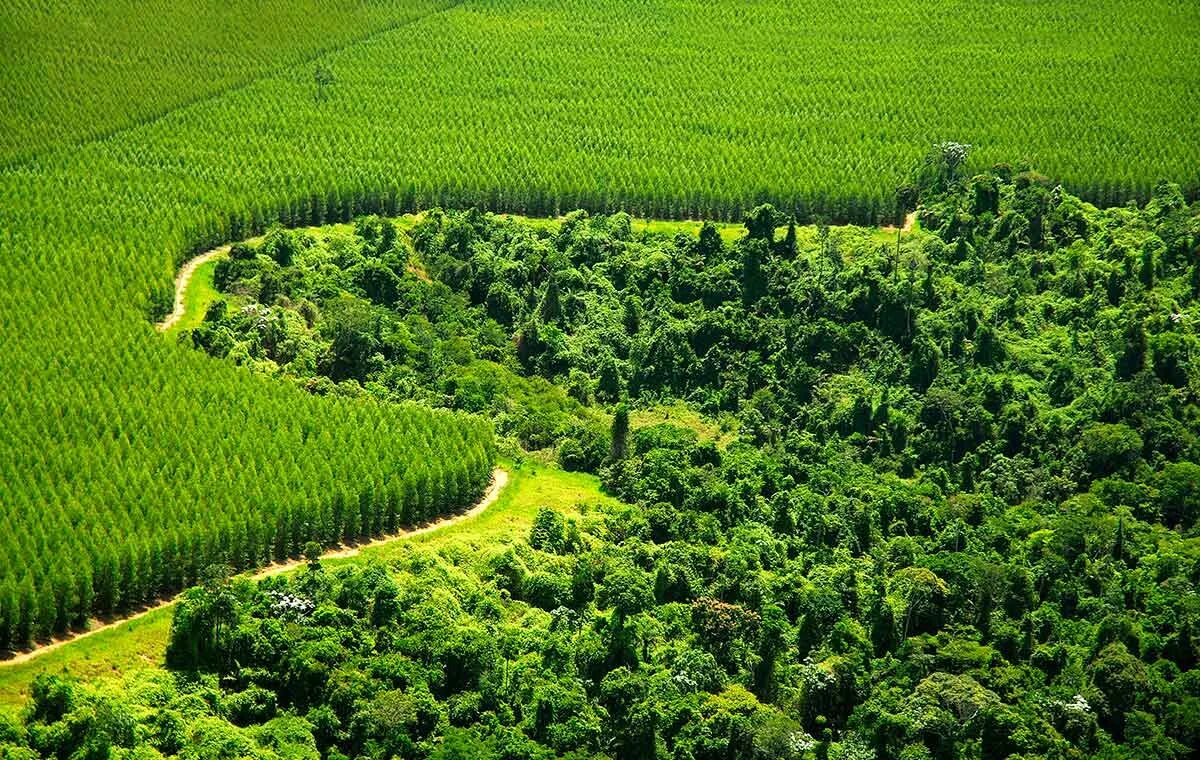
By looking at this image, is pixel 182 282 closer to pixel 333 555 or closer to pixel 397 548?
pixel 333 555

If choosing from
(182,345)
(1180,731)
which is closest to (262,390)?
(182,345)

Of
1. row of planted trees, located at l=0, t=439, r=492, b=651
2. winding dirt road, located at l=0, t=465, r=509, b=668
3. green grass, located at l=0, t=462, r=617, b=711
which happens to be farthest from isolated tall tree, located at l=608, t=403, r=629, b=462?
row of planted trees, located at l=0, t=439, r=492, b=651

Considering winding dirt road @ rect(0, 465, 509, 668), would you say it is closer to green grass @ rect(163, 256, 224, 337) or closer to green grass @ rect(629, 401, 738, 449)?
green grass @ rect(629, 401, 738, 449)

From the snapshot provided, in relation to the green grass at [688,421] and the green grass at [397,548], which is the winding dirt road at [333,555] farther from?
the green grass at [688,421]

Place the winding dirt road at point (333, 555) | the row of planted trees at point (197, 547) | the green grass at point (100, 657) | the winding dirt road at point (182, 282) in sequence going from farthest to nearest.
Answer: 1. the winding dirt road at point (182, 282)
2. the row of planted trees at point (197, 547)
3. the winding dirt road at point (333, 555)
4. the green grass at point (100, 657)

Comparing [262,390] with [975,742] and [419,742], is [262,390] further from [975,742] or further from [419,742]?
[975,742]

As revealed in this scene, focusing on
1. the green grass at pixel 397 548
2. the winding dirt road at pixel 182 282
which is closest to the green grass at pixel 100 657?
the green grass at pixel 397 548
